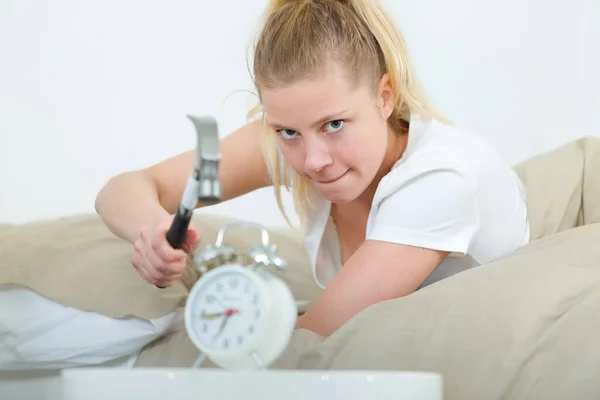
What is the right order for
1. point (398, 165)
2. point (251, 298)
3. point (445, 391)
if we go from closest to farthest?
point (251, 298)
point (445, 391)
point (398, 165)

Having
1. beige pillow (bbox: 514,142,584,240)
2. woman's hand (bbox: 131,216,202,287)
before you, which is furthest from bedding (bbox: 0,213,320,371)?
beige pillow (bbox: 514,142,584,240)

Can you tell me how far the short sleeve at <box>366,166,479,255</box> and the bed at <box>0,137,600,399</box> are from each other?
9 centimetres

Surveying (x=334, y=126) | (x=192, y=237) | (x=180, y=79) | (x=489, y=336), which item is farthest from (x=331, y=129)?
(x=180, y=79)

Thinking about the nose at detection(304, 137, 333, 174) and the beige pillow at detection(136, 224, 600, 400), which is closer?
the beige pillow at detection(136, 224, 600, 400)

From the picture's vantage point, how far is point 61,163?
1.88m

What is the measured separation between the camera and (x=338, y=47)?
1.08m

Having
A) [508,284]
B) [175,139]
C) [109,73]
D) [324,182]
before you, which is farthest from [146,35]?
[508,284]

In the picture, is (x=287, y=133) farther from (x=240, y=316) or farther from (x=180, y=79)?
(x=180, y=79)

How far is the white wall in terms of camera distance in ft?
6.10

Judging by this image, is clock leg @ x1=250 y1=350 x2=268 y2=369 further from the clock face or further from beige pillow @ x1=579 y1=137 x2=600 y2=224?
beige pillow @ x1=579 y1=137 x2=600 y2=224

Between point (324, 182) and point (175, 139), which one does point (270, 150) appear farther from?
point (175, 139)

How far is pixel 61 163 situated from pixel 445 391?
1284mm

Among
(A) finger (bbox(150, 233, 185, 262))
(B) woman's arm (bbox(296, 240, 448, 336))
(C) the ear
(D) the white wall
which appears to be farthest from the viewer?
(D) the white wall

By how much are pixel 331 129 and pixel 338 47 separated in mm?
112
